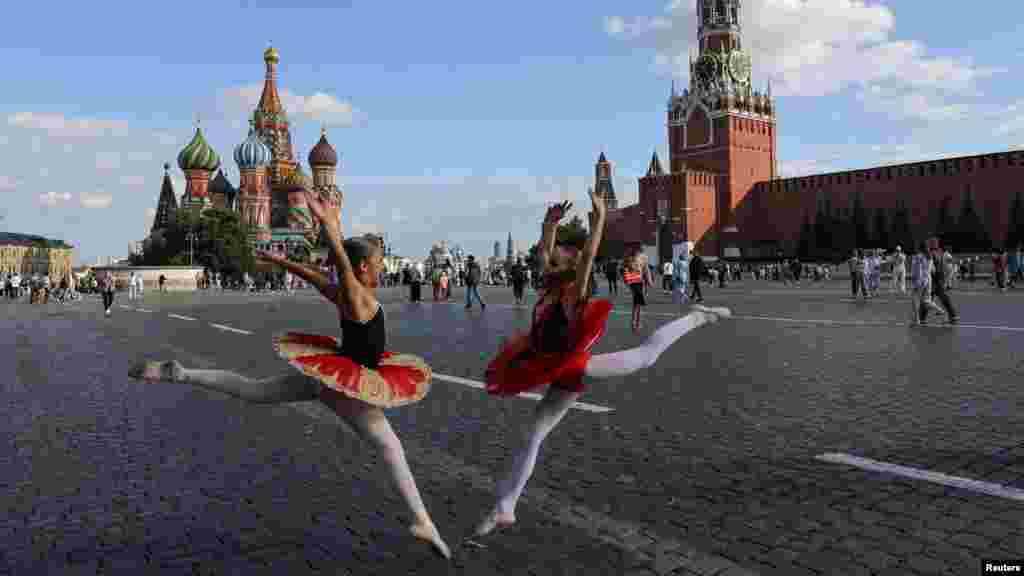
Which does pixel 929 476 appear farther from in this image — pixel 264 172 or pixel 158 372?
pixel 264 172

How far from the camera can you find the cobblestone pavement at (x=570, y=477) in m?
3.22

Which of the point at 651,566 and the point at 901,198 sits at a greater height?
the point at 901,198

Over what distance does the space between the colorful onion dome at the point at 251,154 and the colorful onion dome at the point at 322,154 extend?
4674 mm

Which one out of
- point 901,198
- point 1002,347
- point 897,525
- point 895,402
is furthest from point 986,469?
point 901,198

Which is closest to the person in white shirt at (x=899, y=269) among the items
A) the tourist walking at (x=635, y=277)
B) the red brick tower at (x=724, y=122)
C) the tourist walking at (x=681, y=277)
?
the tourist walking at (x=681, y=277)

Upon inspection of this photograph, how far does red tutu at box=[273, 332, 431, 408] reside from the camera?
9.75 feet

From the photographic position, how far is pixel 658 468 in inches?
175

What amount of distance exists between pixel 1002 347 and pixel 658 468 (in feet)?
23.1

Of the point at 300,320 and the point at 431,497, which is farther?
the point at 300,320

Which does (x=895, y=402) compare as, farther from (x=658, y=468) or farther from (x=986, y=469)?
(x=658, y=468)

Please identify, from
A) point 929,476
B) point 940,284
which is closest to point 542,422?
point 929,476

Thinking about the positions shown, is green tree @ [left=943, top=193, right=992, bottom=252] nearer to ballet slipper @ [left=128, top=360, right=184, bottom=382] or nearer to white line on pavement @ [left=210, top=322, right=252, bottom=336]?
white line on pavement @ [left=210, top=322, right=252, bottom=336]

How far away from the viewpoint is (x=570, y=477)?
4.30 meters

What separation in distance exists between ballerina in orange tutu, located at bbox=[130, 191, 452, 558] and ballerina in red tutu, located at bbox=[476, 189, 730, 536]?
0.35 metres
